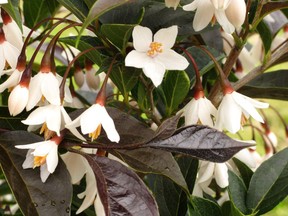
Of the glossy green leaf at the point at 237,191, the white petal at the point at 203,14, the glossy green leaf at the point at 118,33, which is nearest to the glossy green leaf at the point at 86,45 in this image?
the glossy green leaf at the point at 118,33

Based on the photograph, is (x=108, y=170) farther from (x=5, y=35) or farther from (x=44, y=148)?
(x=5, y=35)

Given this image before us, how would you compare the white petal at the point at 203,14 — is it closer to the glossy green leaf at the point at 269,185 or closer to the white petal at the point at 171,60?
the white petal at the point at 171,60

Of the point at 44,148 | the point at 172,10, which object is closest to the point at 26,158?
the point at 44,148

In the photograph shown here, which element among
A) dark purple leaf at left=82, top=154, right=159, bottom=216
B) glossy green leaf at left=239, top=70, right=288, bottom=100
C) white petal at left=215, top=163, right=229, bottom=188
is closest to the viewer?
dark purple leaf at left=82, top=154, right=159, bottom=216

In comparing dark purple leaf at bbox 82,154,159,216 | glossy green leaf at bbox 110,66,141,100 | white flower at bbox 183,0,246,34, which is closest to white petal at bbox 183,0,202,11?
white flower at bbox 183,0,246,34

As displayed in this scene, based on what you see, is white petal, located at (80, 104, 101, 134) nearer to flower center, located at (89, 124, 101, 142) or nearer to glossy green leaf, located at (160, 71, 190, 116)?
flower center, located at (89, 124, 101, 142)

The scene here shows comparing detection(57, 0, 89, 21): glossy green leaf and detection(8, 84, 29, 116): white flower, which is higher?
detection(57, 0, 89, 21): glossy green leaf

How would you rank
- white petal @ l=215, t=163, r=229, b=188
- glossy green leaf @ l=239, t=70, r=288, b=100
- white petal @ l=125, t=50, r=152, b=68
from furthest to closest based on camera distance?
1. glossy green leaf @ l=239, t=70, r=288, b=100
2. white petal @ l=215, t=163, r=229, b=188
3. white petal @ l=125, t=50, r=152, b=68
